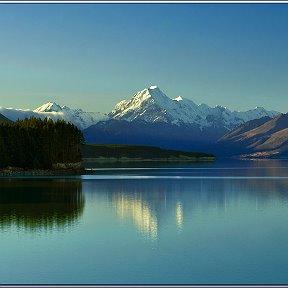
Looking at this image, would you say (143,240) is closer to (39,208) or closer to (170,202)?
(39,208)

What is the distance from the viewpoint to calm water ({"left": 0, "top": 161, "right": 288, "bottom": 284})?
42.9 metres

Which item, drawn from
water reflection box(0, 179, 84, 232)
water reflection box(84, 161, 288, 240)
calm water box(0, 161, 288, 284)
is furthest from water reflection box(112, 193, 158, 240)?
water reflection box(0, 179, 84, 232)

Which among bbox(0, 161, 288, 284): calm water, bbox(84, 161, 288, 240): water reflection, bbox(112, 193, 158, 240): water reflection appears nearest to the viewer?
bbox(0, 161, 288, 284): calm water

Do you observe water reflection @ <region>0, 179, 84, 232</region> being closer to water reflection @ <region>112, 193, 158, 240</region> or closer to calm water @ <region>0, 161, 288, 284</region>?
calm water @ <region>0, 161, 288, 284</region>

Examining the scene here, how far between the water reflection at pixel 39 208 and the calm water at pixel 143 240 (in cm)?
13

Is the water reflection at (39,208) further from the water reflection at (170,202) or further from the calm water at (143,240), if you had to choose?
the water reflection at (170,202)

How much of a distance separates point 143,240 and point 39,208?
95.5 feet

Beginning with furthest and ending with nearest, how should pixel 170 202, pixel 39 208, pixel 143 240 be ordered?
pixel 170 202, pixel 39 208, pixel 143 240

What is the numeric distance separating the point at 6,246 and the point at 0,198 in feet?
152

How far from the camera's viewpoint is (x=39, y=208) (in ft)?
273

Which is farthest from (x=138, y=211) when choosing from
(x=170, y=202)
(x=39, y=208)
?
(x=170, y=202)

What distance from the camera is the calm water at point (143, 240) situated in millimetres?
42938

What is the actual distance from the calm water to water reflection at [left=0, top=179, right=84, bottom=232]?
0.13 metres

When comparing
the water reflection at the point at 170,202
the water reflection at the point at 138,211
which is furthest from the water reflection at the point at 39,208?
the water reflection at the point at 170,202
